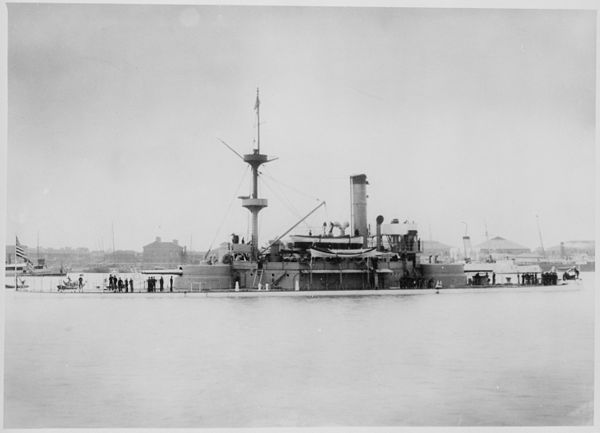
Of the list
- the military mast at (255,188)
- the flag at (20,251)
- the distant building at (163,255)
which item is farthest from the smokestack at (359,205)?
the flag at (20,251)

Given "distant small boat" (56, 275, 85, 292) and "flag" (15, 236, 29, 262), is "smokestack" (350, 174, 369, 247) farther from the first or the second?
"flag" (15, 236, 29, 262)

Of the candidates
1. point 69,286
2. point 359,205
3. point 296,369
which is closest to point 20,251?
point 296,369

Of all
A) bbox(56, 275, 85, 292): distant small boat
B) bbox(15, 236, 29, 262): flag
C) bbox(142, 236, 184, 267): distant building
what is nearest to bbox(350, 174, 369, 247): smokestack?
bbox(142, 236, 184, 267): distant building

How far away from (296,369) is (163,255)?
22.3 meters

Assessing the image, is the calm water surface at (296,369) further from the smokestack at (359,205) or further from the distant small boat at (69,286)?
the smokestack at (359,205)

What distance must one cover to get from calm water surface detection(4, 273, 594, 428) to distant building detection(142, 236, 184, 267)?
9.80 m

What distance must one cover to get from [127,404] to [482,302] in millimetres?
15928

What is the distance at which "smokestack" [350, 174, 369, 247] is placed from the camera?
92.9 feet

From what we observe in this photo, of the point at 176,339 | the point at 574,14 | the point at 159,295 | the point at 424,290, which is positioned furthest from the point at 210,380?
the point at 424,290

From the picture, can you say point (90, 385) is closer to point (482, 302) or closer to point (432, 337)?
point (432, 337)

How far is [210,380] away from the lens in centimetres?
1206

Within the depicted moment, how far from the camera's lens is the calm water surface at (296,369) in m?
10.9

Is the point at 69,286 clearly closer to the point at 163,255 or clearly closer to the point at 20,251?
the point at 163,255

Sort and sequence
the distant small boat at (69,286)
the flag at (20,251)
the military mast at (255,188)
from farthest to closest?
the distant small boat at (69,286)
the military mast at (255,188)
the flag at (20,251)
